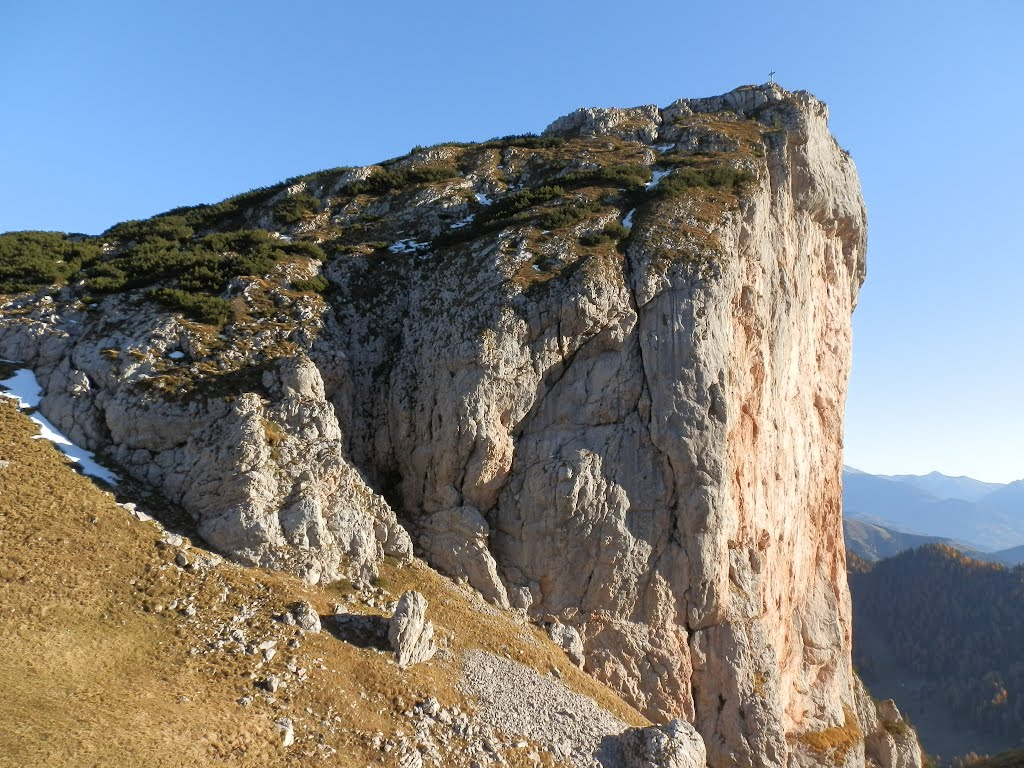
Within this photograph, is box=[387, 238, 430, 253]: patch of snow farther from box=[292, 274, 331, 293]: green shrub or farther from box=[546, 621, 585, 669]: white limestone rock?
box=[546, 621, 585, 669]: white limestone rock

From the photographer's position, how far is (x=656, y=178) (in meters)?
48.9

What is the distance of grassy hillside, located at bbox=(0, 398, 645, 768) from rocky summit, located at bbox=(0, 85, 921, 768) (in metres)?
2.55

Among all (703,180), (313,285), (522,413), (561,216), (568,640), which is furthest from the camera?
(703,180)

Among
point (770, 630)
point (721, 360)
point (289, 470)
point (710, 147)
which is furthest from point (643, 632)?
point (710, 147)

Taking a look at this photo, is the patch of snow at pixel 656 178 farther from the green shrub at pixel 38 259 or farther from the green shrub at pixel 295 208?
the green shrub at pixel 38 259

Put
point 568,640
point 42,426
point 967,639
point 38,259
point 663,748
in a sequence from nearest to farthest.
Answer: point 663,748, point 42,426, point 568,640, point 38,259, point 967,639

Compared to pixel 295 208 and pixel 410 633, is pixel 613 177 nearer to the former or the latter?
pixel 295 208

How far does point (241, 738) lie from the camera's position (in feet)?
58.6

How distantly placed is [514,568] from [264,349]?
17515mm

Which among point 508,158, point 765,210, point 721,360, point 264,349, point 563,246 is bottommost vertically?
point 264,349

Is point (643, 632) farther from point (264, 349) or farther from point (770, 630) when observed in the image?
point (264, 349)

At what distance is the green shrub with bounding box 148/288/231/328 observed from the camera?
34875 millimetres

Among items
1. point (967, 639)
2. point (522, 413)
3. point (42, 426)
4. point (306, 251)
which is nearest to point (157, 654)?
point (42, 426)

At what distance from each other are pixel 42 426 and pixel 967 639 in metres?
217
